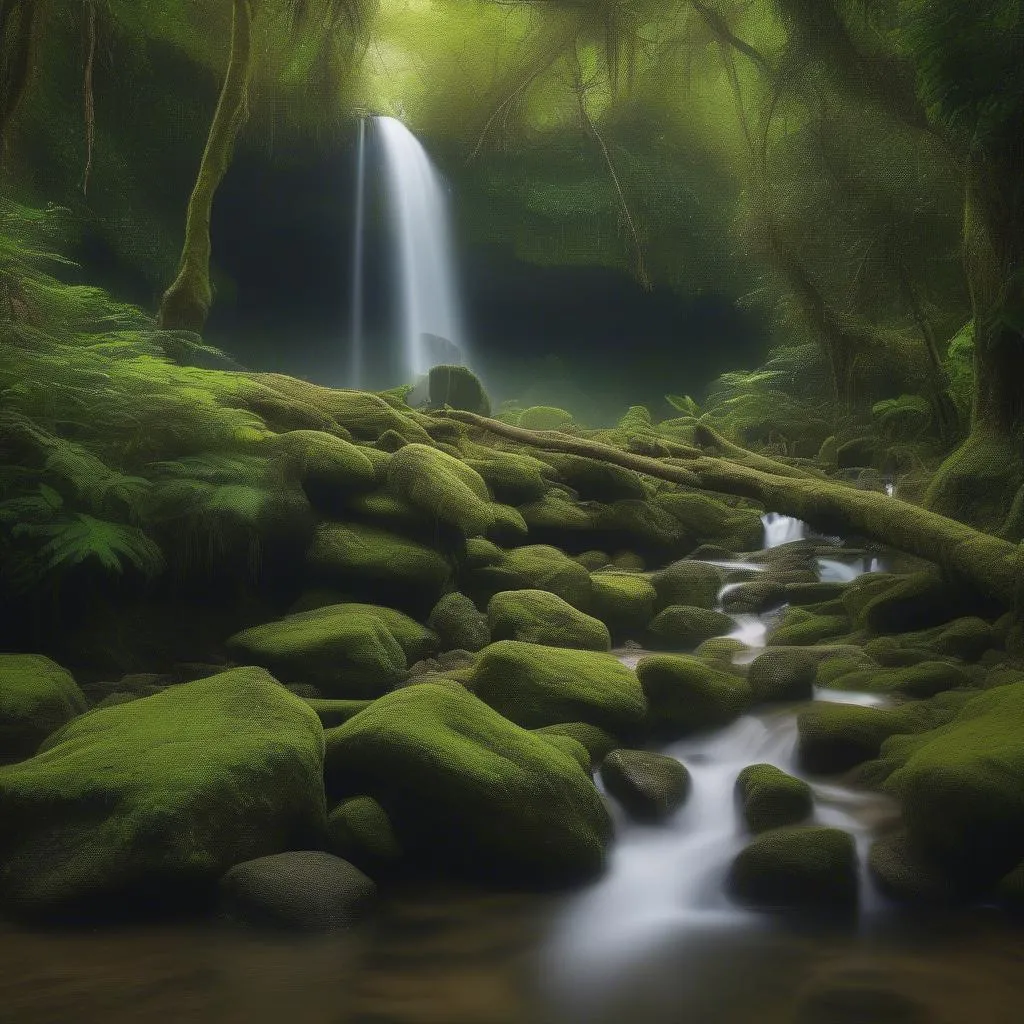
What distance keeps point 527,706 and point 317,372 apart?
20.8 meters

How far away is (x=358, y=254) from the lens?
2422 cm

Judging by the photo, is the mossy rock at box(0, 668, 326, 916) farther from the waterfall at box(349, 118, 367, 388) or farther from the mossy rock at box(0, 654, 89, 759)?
the waterfall at box(349, 118, 367, 388)

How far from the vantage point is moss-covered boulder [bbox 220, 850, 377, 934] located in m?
3.49

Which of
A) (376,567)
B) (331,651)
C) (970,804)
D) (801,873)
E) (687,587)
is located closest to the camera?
(970,804)

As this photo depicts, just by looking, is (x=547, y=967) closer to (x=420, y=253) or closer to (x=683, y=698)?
(x=683, y=698)

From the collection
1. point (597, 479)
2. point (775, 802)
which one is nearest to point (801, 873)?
point (775, 802)

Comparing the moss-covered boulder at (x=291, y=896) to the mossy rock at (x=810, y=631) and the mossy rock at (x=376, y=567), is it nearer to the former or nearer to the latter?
the mossy rock at (x=376, y=567)

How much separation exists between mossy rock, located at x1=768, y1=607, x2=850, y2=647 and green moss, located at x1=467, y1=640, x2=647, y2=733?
2.82 m

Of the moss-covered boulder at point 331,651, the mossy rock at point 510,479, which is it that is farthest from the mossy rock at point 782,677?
the mossy rock at point 510,479

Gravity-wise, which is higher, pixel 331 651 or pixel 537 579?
pixel 537 579

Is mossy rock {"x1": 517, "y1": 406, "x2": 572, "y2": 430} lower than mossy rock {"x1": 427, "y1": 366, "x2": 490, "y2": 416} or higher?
higher

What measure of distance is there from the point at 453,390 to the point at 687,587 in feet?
30.0

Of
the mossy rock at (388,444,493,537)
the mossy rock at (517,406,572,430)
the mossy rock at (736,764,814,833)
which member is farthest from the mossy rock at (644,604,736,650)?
the mossy rock at (517,406,572,430)

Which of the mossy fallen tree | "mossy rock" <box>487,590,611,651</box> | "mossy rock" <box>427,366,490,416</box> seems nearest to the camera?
the mossy fallen tree
